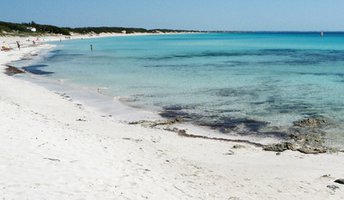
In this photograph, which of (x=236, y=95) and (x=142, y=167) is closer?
(x=142, y=167)

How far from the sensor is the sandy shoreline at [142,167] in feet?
27.1

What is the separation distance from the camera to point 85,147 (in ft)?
36.9

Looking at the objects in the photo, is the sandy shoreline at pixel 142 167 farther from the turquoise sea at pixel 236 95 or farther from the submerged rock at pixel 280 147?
the turquoise sea at pixel 236 95

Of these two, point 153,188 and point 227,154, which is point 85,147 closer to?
point 153,188

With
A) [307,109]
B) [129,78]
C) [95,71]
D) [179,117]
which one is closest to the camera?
[179,117]

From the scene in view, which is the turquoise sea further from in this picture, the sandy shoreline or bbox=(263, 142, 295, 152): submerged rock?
the sandy shoreline

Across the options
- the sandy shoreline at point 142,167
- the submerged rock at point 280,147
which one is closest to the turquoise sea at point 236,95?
the submerged rock at point 280,147

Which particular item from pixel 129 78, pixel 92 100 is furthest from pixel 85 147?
pixel 129 78

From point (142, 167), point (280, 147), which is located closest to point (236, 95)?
point (280, 147)

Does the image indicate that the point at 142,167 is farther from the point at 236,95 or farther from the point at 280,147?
the point at 236,95

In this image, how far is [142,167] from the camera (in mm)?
10203

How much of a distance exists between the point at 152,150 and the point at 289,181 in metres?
4.22

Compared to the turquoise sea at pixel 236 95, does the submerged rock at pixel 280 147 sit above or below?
below

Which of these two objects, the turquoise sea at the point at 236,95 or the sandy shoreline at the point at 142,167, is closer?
the sandy shoreline at the point at 142,167
